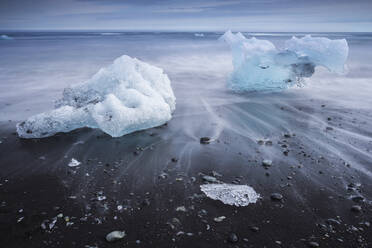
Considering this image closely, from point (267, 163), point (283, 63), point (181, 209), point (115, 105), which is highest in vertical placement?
point (283, 63)

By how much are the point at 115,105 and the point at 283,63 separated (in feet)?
18.4

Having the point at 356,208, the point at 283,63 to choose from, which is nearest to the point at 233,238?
the point at 356,208

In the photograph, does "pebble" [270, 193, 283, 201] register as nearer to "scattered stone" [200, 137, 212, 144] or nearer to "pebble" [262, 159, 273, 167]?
"pebble" [262, 159, 273, 167]

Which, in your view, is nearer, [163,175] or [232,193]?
[232,193]

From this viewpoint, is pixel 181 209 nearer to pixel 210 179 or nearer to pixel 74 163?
pixel 210 179

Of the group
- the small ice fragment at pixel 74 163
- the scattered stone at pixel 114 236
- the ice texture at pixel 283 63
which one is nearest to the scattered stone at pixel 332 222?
the scattered stone at pixel 114 236

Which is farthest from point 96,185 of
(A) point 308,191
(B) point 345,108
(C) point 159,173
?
(B) point 345,108

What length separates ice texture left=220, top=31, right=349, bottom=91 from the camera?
7.66m

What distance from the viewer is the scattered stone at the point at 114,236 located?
2457mm

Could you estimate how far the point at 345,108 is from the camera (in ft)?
21.4

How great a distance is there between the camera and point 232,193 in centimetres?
318

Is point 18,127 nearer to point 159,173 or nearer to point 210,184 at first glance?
point 159,173

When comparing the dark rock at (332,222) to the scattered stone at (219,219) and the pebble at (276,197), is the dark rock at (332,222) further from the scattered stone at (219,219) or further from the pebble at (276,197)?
the scattered stone at (219,219)

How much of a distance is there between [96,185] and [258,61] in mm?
6534
